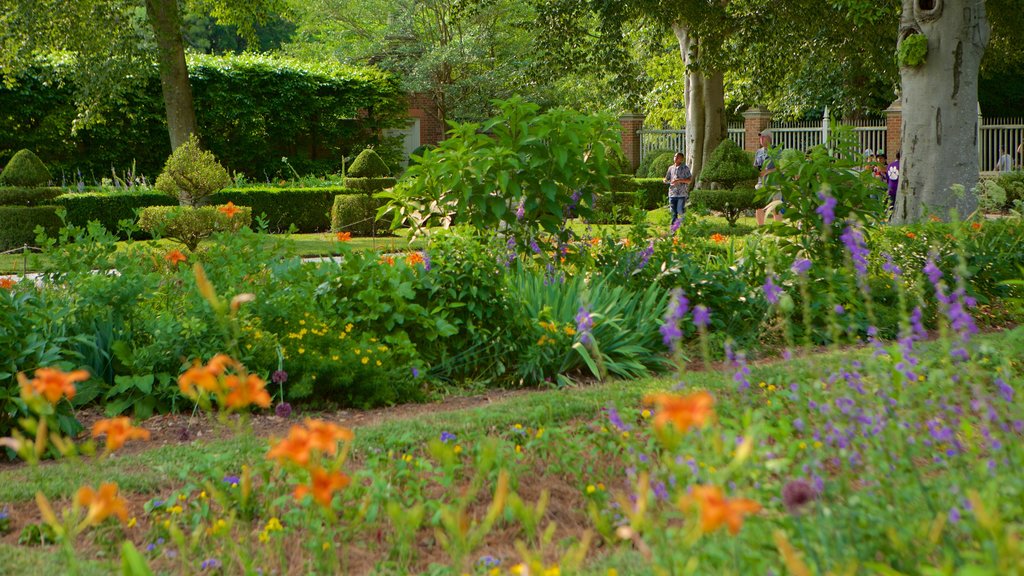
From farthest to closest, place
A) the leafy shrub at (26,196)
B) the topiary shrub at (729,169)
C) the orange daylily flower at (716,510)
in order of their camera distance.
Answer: the topiary shrub at (729,169) < the leafy shrub at (26,196) < the orange daylily flower at (716,510)

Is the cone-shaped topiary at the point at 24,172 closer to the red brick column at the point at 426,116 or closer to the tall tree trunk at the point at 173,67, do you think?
the tall tree trunk at the point at 173,67

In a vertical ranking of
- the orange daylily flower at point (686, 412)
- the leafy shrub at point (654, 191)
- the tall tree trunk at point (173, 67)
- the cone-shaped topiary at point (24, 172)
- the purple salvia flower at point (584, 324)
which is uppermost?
the tall tree trunk at point (173, 67)

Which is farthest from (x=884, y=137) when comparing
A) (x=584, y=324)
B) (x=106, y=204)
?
(x=584, y=324)

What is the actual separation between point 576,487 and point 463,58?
2913 cm

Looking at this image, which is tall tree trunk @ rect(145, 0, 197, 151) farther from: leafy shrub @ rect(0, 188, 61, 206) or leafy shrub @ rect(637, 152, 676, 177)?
leafy shrub @ rect(637, 152, 676, 177)

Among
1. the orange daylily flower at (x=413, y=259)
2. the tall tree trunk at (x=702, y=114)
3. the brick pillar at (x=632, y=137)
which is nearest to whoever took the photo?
the orange daylily flower at (x=413, y=259)

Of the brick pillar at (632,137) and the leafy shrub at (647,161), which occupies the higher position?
the brick pillar at (632,137)

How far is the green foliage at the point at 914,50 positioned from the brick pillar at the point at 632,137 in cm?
1869

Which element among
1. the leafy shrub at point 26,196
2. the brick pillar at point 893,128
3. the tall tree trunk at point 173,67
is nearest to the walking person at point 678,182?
the tall tree trunk at point 173,67

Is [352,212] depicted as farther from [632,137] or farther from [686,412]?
[686,412]

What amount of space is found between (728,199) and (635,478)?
15427 mm

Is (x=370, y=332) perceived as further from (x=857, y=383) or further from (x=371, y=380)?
(x=857, y=383)

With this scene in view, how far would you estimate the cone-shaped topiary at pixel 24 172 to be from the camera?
49.0 ft

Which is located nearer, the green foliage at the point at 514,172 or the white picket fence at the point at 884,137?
the green foliage at the point at 514,172
